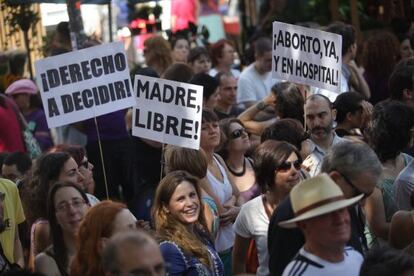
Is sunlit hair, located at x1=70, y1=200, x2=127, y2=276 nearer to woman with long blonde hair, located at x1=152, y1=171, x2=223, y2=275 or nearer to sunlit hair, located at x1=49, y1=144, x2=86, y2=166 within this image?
woman with long blonde hair, located at x1=152, y1=171, x2=223, y2=275

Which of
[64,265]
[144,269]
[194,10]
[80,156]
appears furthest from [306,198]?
[194,10]

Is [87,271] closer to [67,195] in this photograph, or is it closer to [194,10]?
[67,195]

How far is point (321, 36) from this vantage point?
1070 cm

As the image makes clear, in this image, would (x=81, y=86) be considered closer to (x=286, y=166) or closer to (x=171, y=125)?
(x=171, y=125)

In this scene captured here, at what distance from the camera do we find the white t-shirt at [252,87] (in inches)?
525

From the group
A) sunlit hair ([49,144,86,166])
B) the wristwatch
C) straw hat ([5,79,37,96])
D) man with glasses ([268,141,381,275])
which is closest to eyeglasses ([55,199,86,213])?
man with glasses ([268,141,381,275])

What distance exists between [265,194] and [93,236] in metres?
1.67

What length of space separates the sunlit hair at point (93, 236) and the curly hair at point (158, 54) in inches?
319

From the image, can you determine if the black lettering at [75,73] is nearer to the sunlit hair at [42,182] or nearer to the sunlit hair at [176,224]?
the sunlit hair at [42,182]

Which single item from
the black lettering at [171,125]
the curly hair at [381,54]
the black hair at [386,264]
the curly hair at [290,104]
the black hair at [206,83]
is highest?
the black hair at [386,264]

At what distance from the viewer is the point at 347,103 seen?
10.1 meters

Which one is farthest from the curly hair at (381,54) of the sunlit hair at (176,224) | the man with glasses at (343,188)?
the man with glasses at (343,188)

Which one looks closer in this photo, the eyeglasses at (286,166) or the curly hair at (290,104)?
the eyeglasses at (286,166)

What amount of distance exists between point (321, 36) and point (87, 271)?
487 cm
